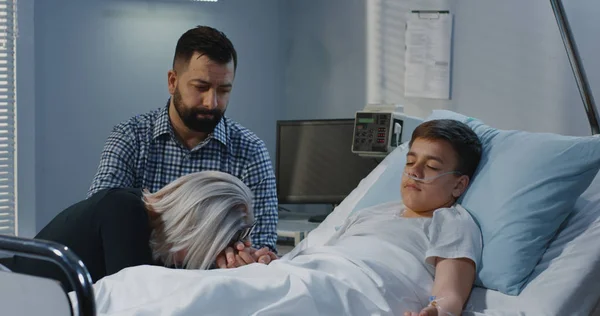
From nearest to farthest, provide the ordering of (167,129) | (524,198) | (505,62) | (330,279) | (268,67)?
(330,279) < (524,198) < (167,129) < (505,62) < (268,67)

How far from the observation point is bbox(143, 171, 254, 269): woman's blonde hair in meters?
1.78

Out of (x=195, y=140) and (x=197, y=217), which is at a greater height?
(x=195, y=140)

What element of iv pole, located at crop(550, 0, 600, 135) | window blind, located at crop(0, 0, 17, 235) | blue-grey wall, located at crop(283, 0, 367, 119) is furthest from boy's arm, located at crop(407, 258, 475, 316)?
window blind, located at crop(0, 0, 17, 235)

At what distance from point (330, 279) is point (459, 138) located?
64cm

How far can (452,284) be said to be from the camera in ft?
5.89

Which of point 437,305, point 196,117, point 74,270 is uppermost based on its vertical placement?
point 196,117

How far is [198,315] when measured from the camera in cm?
145

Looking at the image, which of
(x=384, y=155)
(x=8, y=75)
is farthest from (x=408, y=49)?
(x=8, y=75)

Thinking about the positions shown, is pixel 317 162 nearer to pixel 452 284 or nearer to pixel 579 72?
pixel 579 72

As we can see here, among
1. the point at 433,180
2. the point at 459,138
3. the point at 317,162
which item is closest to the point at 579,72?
the point at 459,138

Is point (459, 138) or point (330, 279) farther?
point (459, 138)

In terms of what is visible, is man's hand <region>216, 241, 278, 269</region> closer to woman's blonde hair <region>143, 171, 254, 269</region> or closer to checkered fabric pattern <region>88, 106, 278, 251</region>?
woman's blonde hair <region>143, 171, 254, 269</region>

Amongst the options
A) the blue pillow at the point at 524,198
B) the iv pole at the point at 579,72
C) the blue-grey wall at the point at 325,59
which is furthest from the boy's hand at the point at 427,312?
the blue-grey wall at the point at 325,59

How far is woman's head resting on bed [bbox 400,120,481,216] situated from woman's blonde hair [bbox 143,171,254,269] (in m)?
0.47
